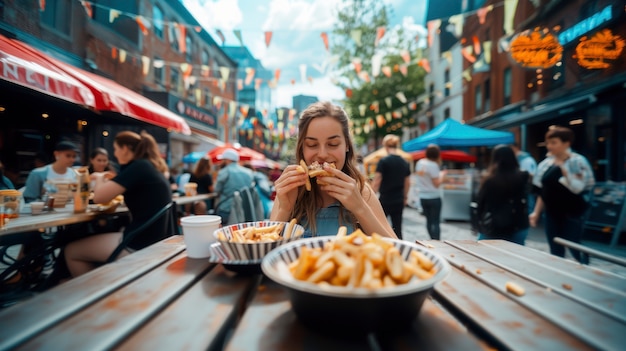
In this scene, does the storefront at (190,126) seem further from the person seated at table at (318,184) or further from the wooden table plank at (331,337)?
the wooden table plank at (331,337)

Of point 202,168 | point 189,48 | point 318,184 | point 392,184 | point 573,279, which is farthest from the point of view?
point 189,48

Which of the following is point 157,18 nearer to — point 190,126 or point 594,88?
point 190,126

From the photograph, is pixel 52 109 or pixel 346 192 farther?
pixel 52 109

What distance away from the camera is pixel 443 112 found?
21906 mm

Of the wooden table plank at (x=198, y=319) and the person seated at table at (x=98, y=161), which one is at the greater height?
the person seated at table at (x=98, y=161)

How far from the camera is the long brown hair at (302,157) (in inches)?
82.8

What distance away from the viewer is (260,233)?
1391 millimetres

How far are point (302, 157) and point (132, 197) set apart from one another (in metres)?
2.03

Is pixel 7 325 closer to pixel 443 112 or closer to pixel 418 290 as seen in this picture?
pixel 418 290

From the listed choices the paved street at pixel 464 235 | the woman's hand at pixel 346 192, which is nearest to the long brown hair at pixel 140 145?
the woman's hand at pixel 346 192

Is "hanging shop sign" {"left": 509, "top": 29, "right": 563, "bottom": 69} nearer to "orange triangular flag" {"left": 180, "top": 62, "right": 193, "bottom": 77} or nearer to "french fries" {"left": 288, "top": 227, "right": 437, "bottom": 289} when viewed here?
"orange triangular flag" {"left": 180, "top": 62, "right": 193, "bottom": 77}

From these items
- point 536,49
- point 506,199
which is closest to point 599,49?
point 536,49

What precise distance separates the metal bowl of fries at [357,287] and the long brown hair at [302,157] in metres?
1.16

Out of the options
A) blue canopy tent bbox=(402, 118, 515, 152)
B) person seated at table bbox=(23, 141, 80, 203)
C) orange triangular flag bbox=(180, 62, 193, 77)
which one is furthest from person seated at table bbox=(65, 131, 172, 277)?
blue canopy tent bbox=(402, 118, 515, 152)
